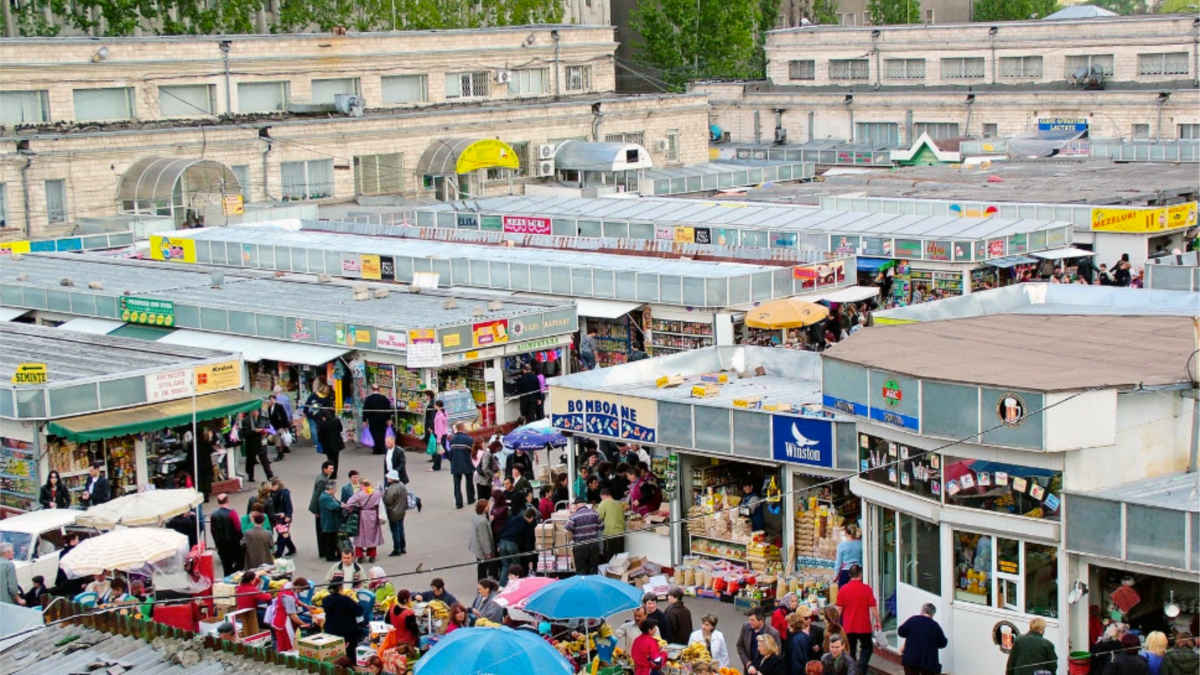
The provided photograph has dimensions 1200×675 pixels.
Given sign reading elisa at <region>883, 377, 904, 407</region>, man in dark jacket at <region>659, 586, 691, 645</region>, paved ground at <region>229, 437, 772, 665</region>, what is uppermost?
sign reading elisa at <region>883, 377, 904, 407</region>

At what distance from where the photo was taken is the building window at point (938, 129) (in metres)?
67.5

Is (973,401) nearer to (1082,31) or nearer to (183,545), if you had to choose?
(183,545)

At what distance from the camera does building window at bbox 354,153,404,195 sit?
187 feet

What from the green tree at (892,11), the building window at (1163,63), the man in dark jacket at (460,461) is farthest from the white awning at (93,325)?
the green tree at (892,11)

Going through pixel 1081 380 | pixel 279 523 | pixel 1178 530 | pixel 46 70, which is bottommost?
pixel 279 523

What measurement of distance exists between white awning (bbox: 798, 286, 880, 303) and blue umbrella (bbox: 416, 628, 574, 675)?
1951 cm

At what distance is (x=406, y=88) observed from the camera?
63.7 meters

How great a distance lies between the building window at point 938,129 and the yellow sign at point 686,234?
30277 millimetres

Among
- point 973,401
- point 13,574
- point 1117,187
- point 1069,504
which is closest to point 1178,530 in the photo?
point 1069,504

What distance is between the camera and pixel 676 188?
55.1 m

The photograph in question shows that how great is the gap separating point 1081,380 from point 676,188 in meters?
40.0

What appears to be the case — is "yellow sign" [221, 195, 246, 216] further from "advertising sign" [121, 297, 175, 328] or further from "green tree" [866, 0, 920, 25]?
"green tree" [866, 0, 920, 25]

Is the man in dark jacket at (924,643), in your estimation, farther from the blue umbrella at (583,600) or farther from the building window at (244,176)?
the building window at (244,176)

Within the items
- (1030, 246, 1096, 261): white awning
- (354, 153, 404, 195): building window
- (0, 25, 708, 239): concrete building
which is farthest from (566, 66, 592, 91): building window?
(1030, 246, 1096, 261): white awning
